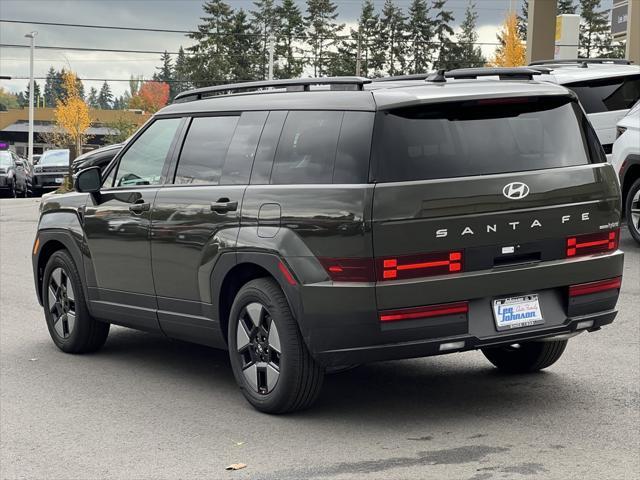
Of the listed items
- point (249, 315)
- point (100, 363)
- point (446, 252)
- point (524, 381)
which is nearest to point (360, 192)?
point (446, 252)

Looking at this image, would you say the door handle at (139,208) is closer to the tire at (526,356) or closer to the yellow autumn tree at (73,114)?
the tire at (526,356)

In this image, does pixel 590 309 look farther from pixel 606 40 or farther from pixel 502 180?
pixel 606 40

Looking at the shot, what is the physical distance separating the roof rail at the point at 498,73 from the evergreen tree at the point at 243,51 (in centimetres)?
9226

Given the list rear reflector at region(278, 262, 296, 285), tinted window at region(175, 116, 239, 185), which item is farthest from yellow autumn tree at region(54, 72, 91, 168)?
rear reflector at region(278, 262, 296, 285)

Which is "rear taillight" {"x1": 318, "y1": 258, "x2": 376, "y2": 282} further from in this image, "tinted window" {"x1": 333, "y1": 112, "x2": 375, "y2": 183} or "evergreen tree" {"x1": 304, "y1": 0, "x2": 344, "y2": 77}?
"evergreen tree" {"x1": 304, "y1": 0, "x2": 344, "y2": 77}

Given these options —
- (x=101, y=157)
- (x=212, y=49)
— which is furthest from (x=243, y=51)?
(x=101, y=157)

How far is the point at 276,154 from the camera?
22.4 feet

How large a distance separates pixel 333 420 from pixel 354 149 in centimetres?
160

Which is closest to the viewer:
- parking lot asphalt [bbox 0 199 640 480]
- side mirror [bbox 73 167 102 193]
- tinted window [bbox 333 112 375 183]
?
parking lot asphalt [bbox 0 199 640 480]

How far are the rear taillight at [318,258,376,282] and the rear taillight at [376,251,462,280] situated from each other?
0.05 meters

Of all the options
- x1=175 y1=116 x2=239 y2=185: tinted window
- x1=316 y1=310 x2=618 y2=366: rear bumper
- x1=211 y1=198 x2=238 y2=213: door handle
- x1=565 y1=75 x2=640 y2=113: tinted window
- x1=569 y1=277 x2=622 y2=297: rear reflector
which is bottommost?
x1=316 y1=310 x2=618 y2=366: rear bumper

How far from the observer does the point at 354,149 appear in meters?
6.29

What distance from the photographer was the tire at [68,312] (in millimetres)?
8758

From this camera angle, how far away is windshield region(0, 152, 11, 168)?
120 feet
